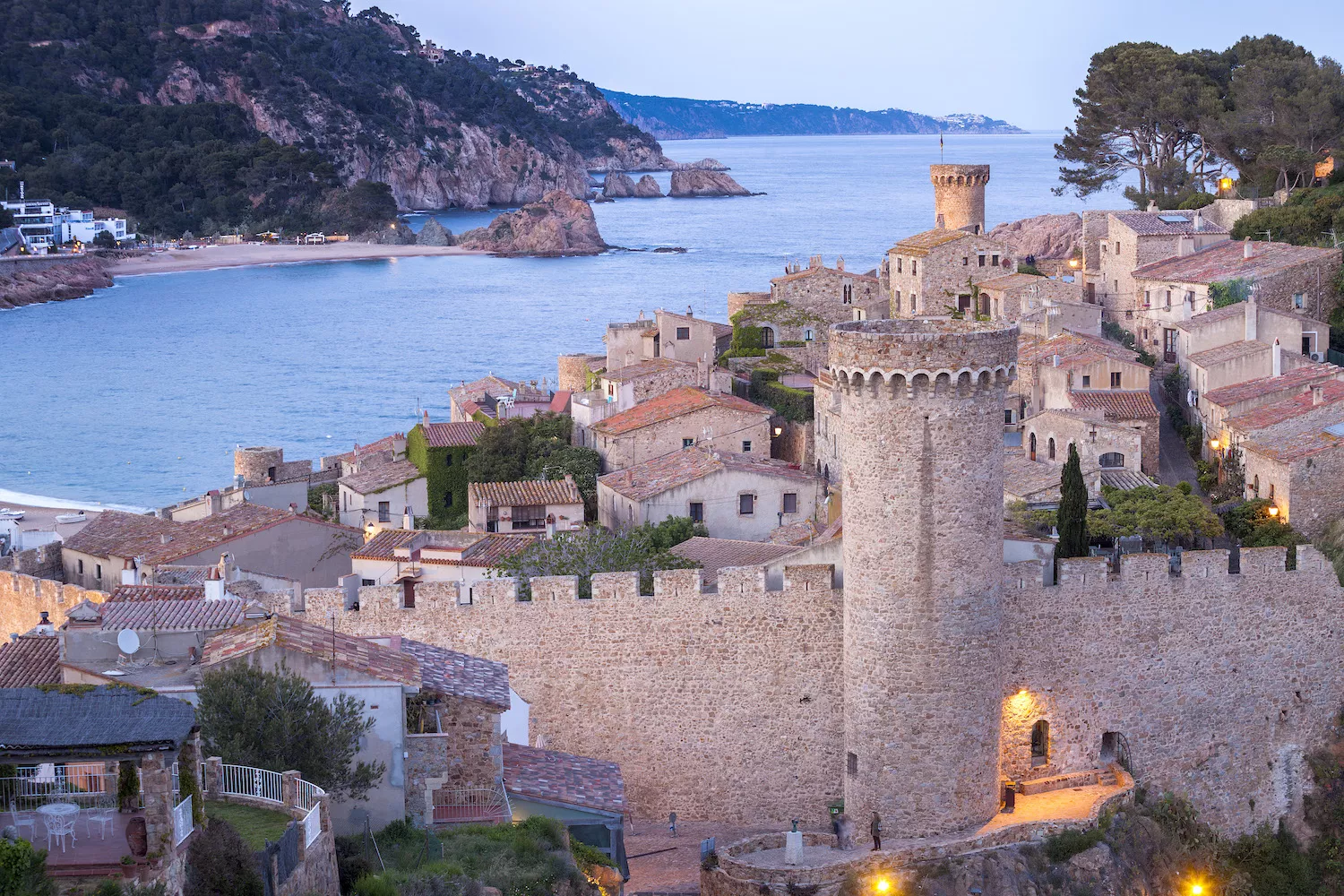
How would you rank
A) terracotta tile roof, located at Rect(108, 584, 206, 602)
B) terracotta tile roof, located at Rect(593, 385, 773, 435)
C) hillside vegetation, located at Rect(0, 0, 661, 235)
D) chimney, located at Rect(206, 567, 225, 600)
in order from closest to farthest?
chimney, located at Rect(206, 567, 225, 600) → terracotta tile roof, located at Rect(108, 584, 206, 602) → terracotta tile roof, located at Rect(593, 385, 773, 435) → hillside vegetation, located at Rect(0, 0, 661, 235)

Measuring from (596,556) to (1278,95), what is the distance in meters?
31.8

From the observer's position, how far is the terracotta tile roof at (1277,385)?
29484 mm

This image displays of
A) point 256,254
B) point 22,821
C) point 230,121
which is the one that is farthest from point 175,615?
point 230,121

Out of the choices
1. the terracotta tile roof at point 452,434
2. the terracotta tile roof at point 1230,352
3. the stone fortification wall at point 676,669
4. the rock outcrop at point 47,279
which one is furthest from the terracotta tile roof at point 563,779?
the rock outcrop at point 47,279

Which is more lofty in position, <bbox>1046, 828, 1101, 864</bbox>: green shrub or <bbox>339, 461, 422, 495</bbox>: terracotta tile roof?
<bbox>339, 461, 422, 495</bbox>: terracotta tile roof

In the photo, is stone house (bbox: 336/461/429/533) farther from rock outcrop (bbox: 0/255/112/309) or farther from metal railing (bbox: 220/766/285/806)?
rock outcrop (bbox: 0/255/112/309)

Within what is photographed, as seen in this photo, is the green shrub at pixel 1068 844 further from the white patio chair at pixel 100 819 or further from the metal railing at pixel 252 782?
the white patio chair at pixel 100 819

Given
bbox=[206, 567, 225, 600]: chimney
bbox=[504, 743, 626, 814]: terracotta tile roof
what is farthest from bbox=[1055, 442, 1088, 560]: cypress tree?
bbox=[206, 567, 225, 600]: chimney

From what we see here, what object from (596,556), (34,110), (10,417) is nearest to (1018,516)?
(596,556)

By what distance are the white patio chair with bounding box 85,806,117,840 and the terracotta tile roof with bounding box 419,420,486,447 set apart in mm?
23129

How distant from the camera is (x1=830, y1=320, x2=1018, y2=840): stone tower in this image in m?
17.4

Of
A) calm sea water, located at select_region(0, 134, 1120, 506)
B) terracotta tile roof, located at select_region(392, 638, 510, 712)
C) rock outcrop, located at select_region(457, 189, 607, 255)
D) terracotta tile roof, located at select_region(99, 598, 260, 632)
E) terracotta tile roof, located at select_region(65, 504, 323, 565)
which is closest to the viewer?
terracotta tile roof, located at select_region(392, 638, 510, 712)

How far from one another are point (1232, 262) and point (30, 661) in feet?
92.6

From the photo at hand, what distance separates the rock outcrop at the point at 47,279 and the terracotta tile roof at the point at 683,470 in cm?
8966
